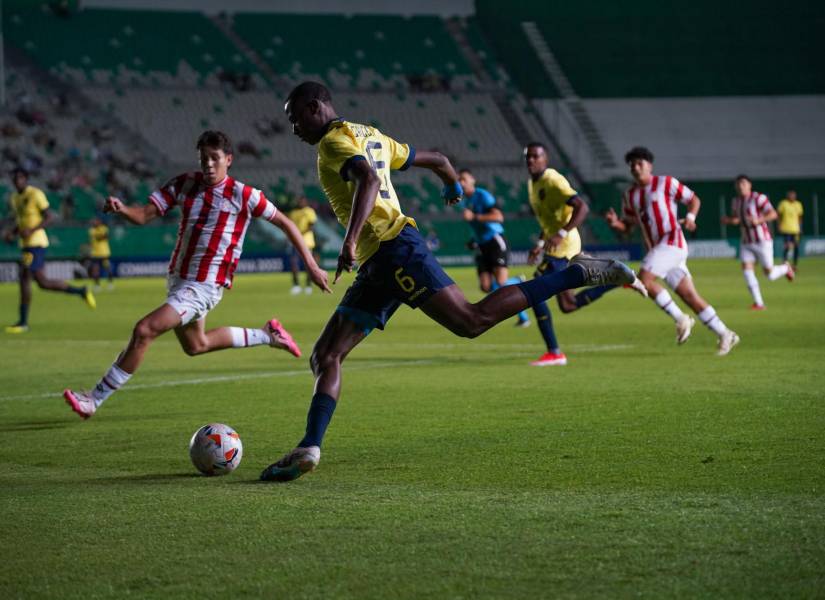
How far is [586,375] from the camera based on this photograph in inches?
483

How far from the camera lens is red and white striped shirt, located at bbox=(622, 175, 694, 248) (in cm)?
1502

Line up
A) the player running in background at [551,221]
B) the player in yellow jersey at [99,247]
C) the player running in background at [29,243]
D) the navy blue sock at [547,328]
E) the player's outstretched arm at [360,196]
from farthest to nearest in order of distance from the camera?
the player in yellow jersey at [99,247] → the player running in background at [29,243] → the navy blue sock at [547,328] → the player running in background at [551,221] → the player's outstretched arm at [360,196]

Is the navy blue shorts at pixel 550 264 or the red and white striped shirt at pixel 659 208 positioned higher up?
the red and white striped shirt at pixel 659 208

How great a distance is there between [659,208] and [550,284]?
7.78 metres

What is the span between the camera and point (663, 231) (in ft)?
49.3

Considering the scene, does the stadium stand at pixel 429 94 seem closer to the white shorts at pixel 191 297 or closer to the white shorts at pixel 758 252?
the white shorts at pixel 758 252

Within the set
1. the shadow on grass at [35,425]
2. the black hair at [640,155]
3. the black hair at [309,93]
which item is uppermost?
the black hair at [309,93]

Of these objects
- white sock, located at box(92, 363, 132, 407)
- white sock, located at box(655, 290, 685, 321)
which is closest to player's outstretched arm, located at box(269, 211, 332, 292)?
white sock, located at box(92, 363, 132, 407)

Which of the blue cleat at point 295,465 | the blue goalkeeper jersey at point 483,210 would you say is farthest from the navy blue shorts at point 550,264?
the blue cleat at point 295,465

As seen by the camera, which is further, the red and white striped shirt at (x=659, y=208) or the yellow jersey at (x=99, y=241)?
the yellow jersey at (x=99, y=241)

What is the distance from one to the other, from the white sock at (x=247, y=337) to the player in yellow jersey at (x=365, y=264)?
147 inches

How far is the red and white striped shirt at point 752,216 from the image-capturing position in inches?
896

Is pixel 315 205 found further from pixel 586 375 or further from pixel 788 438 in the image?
pixel 788 438

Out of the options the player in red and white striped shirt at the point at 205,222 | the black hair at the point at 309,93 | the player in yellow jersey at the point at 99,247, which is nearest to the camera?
the black hair at the point at 309,93
